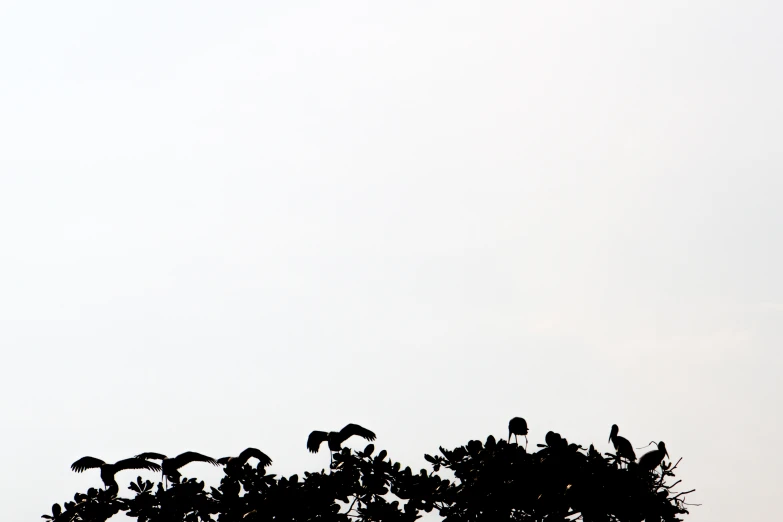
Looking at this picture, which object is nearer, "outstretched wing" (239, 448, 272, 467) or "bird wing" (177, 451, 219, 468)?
"bird wing" (177, 451, 219, 468)

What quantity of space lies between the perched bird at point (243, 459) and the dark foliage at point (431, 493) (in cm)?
4

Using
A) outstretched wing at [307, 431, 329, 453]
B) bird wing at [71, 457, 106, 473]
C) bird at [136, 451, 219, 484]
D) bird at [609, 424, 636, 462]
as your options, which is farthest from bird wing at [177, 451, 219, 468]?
bird at [609, 424, 636, 462]

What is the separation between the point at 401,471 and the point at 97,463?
14.1ft

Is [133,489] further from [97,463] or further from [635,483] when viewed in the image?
[635,483]

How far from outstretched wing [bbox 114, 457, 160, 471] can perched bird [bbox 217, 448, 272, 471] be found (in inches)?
36.5

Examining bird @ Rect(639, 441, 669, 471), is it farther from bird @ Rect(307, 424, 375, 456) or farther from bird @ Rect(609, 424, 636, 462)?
bird @ Rect(307, 424, 375, 456)

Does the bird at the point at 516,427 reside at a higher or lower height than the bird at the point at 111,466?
higher

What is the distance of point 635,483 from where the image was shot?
443 inches

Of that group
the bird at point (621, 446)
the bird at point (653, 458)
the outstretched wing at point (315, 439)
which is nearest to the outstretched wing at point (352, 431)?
the outstretched wing at point (315, 439)

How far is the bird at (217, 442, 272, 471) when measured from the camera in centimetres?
1090

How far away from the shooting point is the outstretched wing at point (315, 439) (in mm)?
11203

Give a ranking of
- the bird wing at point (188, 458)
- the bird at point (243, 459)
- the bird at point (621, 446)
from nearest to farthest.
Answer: the bird wing at point (188, 458), the bird at point (243, 459), the bird at point (621, 446)

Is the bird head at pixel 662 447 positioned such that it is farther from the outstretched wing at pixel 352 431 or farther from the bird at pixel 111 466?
the bird at pixel 111 466

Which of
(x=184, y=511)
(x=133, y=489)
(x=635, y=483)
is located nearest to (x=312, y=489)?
(x=184, y=511)
